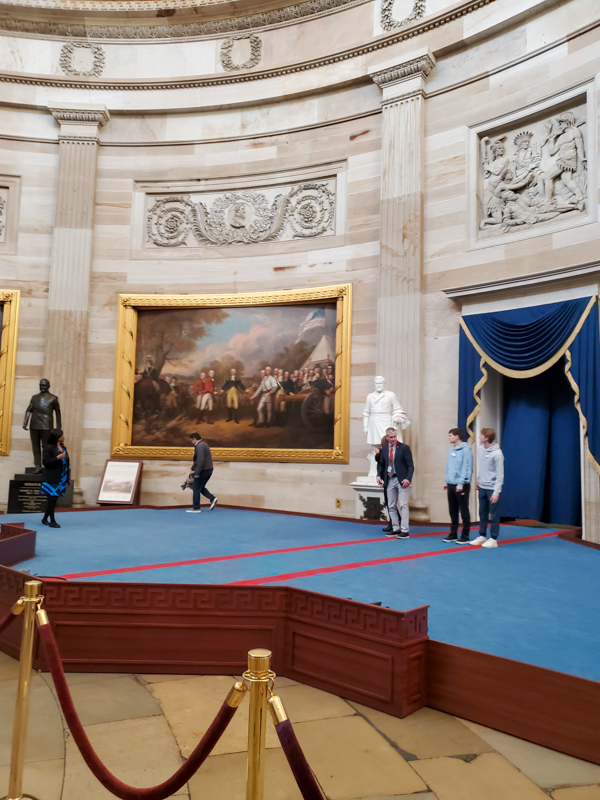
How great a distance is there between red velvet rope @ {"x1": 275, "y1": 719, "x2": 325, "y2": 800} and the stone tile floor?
1.09m

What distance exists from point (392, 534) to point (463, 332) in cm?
399

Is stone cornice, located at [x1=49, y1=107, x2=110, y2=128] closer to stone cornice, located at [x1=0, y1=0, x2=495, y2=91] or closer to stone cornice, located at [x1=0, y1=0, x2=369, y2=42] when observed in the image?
stone cornice, located at [x1=0, y1=0, x2=495, y2=91]

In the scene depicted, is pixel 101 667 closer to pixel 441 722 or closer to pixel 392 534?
pixel 441 722

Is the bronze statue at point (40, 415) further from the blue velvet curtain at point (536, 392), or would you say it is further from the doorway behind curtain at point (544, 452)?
the doorway behind curtain at point (544, 452)

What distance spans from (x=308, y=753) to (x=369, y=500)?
28.0 feet

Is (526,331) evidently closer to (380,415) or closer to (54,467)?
(380,415)

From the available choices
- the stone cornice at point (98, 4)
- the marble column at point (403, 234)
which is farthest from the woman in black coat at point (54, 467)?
the stone cornice at point (98, 4)

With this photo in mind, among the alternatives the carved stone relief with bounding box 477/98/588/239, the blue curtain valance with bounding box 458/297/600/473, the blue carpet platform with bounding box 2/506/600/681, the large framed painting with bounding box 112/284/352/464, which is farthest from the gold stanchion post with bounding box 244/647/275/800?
the large framed painting with bounding box 112/284/352/464

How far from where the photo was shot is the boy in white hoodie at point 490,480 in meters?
8.99

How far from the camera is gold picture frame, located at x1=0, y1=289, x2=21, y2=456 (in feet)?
46.1

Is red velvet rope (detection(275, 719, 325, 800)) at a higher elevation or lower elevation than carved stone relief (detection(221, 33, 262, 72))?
lower

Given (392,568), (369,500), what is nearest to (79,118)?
(369,500)

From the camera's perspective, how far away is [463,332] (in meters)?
11.5

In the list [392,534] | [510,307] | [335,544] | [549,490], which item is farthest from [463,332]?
[335,544]
